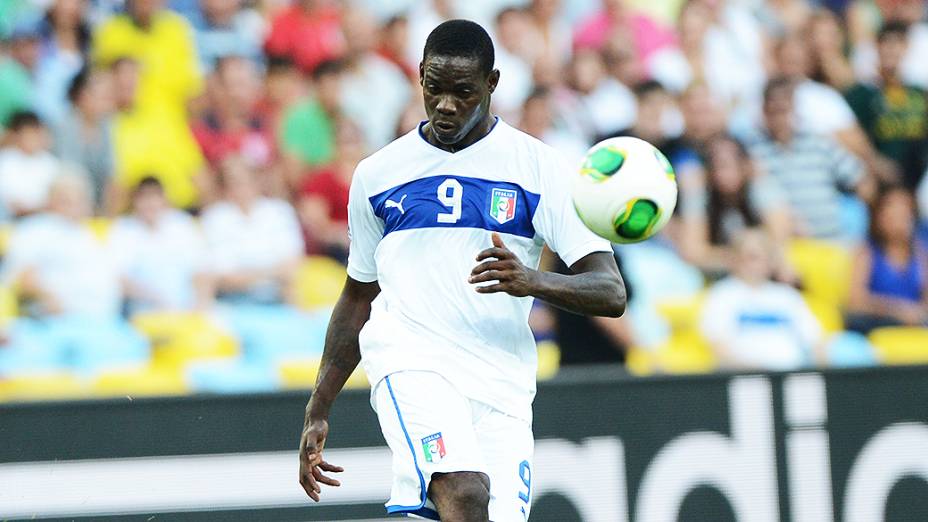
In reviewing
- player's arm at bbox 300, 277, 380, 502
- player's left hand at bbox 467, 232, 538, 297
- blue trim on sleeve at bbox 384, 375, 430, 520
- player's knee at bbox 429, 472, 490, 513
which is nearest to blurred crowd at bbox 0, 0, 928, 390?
player's arm at bbox 300, 277, 380, 502

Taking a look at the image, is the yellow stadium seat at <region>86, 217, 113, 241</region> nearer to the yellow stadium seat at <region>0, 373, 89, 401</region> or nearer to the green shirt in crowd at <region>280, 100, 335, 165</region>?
the yellow stadium seat at <region>0, 373, 89, 401</region>

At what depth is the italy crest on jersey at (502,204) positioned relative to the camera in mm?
4645

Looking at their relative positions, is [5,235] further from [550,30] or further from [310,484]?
[310,484]

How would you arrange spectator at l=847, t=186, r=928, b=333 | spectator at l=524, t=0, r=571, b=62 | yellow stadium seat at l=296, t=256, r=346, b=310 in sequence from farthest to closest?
spectator at l=524, t=0, r=571, b=62
spectator at l=847, t=186, r=928, b=333
yellow stadium seat at l=296, t=256, r=346, b=310

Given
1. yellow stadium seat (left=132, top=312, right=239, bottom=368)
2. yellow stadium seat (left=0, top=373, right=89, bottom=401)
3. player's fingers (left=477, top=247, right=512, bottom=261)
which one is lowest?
yellow stadium seat (left=0, top=373, right=89, bottom=401)

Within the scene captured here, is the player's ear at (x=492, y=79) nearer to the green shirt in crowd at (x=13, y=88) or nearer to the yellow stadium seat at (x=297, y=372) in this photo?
the yellow stadium seat at (x=297, y=372)

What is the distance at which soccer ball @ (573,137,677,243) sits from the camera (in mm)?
4406

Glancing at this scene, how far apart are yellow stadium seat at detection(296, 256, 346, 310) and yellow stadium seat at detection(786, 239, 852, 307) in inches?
135

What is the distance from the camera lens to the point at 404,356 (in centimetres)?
466

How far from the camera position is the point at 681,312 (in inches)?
385

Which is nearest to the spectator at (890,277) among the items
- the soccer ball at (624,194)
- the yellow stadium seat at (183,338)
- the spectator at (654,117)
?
the spectator at (654,117)

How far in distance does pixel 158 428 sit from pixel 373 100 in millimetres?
4600

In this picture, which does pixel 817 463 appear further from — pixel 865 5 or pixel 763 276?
pixel 865 5

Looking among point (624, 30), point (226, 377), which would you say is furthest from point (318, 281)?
point (624, 30)
